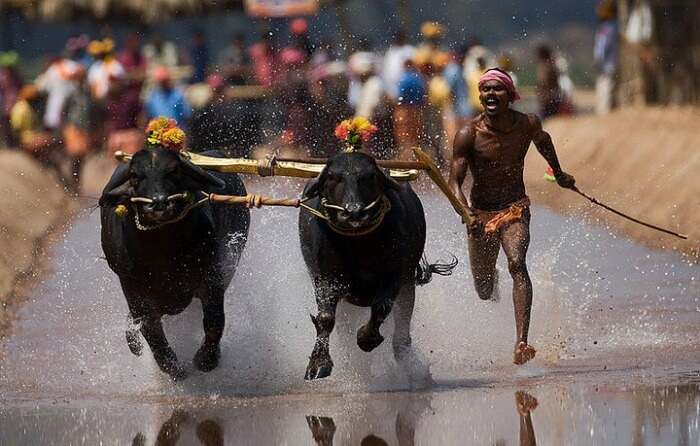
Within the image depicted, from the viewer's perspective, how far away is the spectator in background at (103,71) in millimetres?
25609

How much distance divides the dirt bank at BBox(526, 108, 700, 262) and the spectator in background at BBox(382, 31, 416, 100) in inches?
77.7

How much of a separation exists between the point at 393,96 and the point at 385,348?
1270 cm

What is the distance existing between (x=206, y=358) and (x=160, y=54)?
20.8m

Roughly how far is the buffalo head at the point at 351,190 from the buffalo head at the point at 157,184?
0.66 m

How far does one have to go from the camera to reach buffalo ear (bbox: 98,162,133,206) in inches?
418

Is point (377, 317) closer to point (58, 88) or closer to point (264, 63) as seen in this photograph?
point (58, 88)

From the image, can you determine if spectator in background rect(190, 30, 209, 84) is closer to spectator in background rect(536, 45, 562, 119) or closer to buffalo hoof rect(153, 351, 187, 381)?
spectator in background rect(536, 45, 562, 119)

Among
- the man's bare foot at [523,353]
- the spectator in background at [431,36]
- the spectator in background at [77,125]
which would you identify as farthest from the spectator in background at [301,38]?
the man's bare foot at [523,353]

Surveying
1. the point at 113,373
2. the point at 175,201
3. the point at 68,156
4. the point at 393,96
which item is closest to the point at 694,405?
the point at 175,201

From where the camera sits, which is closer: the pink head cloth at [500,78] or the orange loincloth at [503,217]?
the pink head cloth at [500,78]

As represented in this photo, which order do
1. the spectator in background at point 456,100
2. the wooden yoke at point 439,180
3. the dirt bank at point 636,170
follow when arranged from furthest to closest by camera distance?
the spectator in background at point 456,100
the dirt bank at point 636,170
the wooden yoke at point 439,180

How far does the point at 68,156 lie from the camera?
25562 millimetres

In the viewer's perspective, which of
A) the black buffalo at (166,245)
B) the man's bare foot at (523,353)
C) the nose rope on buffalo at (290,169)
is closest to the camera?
the black buffalo at (166,245)

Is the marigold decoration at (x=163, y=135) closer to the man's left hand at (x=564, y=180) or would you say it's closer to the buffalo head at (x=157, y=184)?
the buffalo head at (x=157, y=184)
